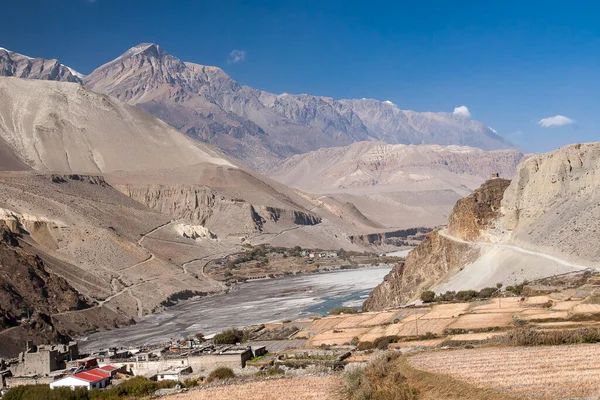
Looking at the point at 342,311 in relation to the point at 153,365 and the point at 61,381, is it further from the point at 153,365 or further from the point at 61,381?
the point at 61,381

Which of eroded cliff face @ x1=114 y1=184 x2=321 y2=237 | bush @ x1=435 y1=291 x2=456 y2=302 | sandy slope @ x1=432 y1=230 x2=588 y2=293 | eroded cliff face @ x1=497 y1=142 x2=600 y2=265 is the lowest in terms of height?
bush @ x1=435 y1=291 x2=456 y2=302

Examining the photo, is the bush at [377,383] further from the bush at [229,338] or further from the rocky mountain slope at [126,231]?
the rocky mountain slope at [126,231]

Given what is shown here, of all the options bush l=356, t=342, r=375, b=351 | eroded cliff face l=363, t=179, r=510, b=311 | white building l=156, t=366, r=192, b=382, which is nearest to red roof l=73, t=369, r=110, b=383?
white building l=156, t=366, r=192, b=382

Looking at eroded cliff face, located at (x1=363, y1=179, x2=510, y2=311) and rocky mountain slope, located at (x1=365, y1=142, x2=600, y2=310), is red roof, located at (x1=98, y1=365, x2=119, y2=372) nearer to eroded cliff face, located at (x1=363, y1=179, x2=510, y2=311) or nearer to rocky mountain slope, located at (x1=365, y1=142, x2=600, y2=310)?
rocky mountain slope, located at (x1=365, y1=142, x2=600, y2=310)

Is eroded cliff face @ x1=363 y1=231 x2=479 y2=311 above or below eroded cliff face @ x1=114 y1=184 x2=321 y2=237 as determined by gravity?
below

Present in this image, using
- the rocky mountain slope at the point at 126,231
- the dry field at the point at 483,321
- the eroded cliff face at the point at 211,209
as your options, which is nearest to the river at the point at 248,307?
the rocky mountain slope at the point at 126,231

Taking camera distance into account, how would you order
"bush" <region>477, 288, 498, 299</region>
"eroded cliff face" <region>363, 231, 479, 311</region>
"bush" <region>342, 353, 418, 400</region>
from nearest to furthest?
"bush" <region>342, 353, 418, 400</region> → "bush" <region>477, 288, 498, 299</region> → "eroded cliff face" <region>363, 231, 479, 311</region>
